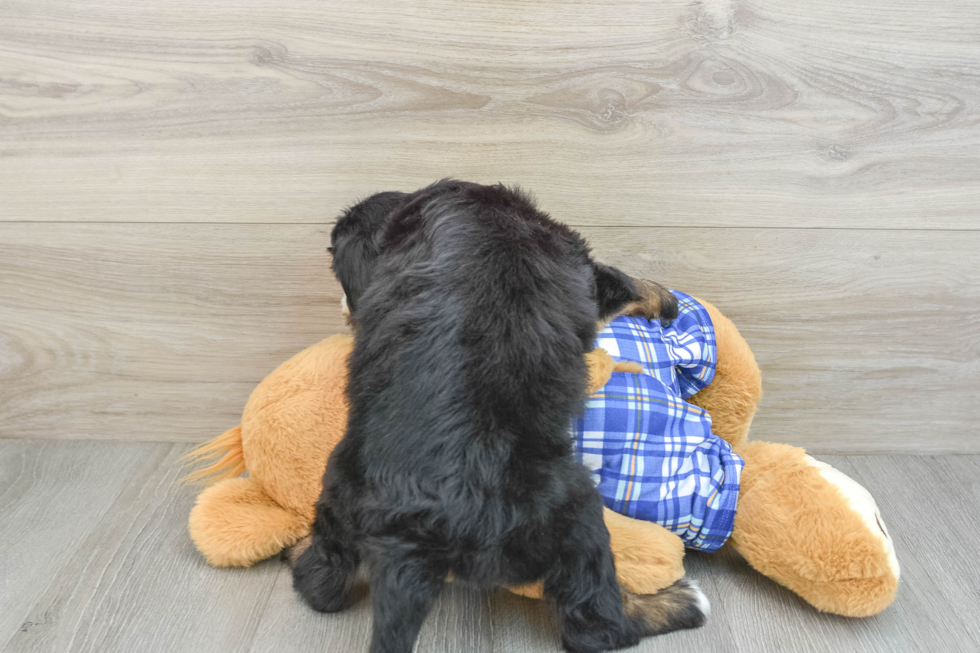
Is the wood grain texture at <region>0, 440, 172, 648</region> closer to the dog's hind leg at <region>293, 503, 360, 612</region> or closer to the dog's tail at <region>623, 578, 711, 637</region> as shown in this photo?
the dog's hind leg at <region>293, 503, 360, 612</region>

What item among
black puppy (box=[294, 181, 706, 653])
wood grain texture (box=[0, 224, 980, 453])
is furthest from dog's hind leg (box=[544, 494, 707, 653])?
wood grain texture (box=[0, 224, 980, 453])

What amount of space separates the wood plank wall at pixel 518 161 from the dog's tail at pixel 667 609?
52 centimetres

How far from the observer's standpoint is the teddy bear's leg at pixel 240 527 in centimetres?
104

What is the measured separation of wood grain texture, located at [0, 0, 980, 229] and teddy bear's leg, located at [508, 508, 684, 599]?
545 mm

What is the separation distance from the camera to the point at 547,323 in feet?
2.61

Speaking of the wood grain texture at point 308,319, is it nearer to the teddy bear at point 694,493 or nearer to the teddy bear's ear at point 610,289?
the teddy bear at point 694,493

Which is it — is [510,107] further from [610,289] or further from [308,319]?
[308,319]

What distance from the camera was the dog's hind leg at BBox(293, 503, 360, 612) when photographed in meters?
0.88

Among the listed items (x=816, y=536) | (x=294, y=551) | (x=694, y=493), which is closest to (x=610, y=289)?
(x=694, y=493)

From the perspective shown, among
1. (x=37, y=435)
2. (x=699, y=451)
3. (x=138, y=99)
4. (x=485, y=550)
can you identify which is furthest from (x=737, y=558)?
(x=37, y=435)

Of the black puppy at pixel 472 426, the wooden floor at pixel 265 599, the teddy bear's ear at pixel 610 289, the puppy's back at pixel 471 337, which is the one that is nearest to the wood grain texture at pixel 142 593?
the wooden floor at pixel 265 599

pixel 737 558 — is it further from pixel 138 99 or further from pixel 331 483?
pixel 138 99

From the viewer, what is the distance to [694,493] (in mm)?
988

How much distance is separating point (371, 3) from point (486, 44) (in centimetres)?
19
